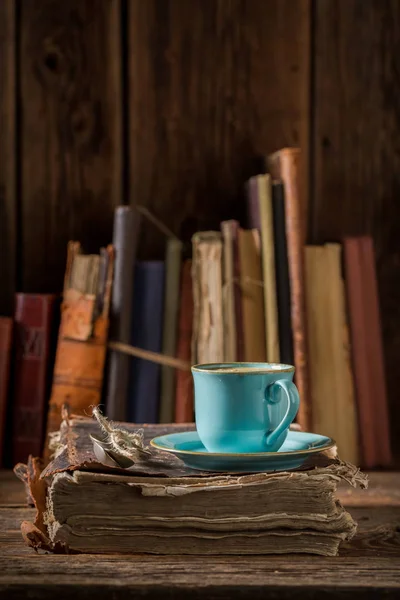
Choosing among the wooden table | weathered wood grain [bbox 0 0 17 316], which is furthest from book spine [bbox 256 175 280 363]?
the wooden table

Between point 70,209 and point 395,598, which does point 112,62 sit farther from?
point 395,598

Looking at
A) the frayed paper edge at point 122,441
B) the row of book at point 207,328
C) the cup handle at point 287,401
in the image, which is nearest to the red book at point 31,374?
the row of book at point 207,328

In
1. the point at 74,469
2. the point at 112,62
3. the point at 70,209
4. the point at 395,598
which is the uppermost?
the point at 112,62

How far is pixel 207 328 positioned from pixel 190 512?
0.64 meters

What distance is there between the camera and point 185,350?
1476 millimetres

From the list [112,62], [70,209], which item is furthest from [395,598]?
[112,62]

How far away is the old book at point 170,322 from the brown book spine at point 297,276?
0.63 feet

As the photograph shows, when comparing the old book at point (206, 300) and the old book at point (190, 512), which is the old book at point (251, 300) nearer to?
the old book at point (206, 300)

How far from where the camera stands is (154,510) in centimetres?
82

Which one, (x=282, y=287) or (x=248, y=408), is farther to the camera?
(x=282, y=287)

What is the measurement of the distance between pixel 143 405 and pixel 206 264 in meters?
0.26

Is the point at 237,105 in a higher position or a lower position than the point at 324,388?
higher

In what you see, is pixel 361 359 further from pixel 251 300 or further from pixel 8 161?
pixel 8 161

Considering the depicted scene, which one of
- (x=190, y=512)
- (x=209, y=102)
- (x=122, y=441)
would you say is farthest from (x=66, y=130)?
(x=190, y=512)
